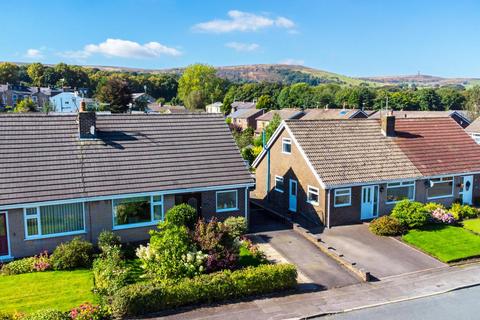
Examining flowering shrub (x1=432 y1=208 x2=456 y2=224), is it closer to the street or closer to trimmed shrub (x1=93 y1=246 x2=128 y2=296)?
the street

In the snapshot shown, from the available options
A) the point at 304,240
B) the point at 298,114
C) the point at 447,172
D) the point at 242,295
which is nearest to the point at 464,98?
the point at 298,114

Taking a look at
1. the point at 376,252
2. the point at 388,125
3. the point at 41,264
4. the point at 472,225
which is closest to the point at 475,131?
the point at 388,125

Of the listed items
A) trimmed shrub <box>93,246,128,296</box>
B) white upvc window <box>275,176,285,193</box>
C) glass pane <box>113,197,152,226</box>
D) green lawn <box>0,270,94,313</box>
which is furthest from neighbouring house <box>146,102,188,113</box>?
green lawn <box>0,270,94,313</box>

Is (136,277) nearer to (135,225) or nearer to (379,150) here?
(135,225)

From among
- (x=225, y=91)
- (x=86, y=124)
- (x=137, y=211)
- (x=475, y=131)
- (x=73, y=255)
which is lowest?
(x=73, y=255)

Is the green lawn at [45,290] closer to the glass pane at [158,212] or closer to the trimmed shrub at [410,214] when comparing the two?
the glass pane at [158,212]

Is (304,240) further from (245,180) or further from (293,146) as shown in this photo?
(293,146)

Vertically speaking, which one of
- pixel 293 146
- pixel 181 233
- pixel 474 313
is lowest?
pixel 474 313
